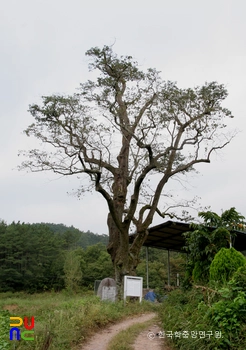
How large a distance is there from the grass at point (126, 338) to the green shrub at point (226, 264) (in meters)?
1.93

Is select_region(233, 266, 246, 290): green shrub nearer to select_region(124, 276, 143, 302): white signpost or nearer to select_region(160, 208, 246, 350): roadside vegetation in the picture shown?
select_region(160, 208, 246, 350): roadside vegetation

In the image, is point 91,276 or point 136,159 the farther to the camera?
point 91,276

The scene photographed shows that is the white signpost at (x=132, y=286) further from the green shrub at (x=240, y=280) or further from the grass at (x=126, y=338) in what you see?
the green shrub at (x=240, y=280)

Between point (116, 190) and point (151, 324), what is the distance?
813 centimetres

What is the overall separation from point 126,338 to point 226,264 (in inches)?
94.5

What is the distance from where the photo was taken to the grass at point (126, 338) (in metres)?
6.78

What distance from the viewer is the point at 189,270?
10.3 meters

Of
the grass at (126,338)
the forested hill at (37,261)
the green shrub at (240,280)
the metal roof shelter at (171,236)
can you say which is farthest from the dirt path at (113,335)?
the forested hill at (37,261)

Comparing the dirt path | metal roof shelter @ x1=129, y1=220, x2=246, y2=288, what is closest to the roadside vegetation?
the dirt path

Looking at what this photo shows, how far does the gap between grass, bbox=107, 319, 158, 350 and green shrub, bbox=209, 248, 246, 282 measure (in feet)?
6.32

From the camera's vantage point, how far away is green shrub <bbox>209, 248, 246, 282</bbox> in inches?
305

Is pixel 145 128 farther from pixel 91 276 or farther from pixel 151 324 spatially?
pixel 91 276

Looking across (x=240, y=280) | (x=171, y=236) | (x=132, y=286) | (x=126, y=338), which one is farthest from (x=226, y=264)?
(x=171, y=236)

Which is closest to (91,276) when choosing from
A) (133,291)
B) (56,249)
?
(56,249)
